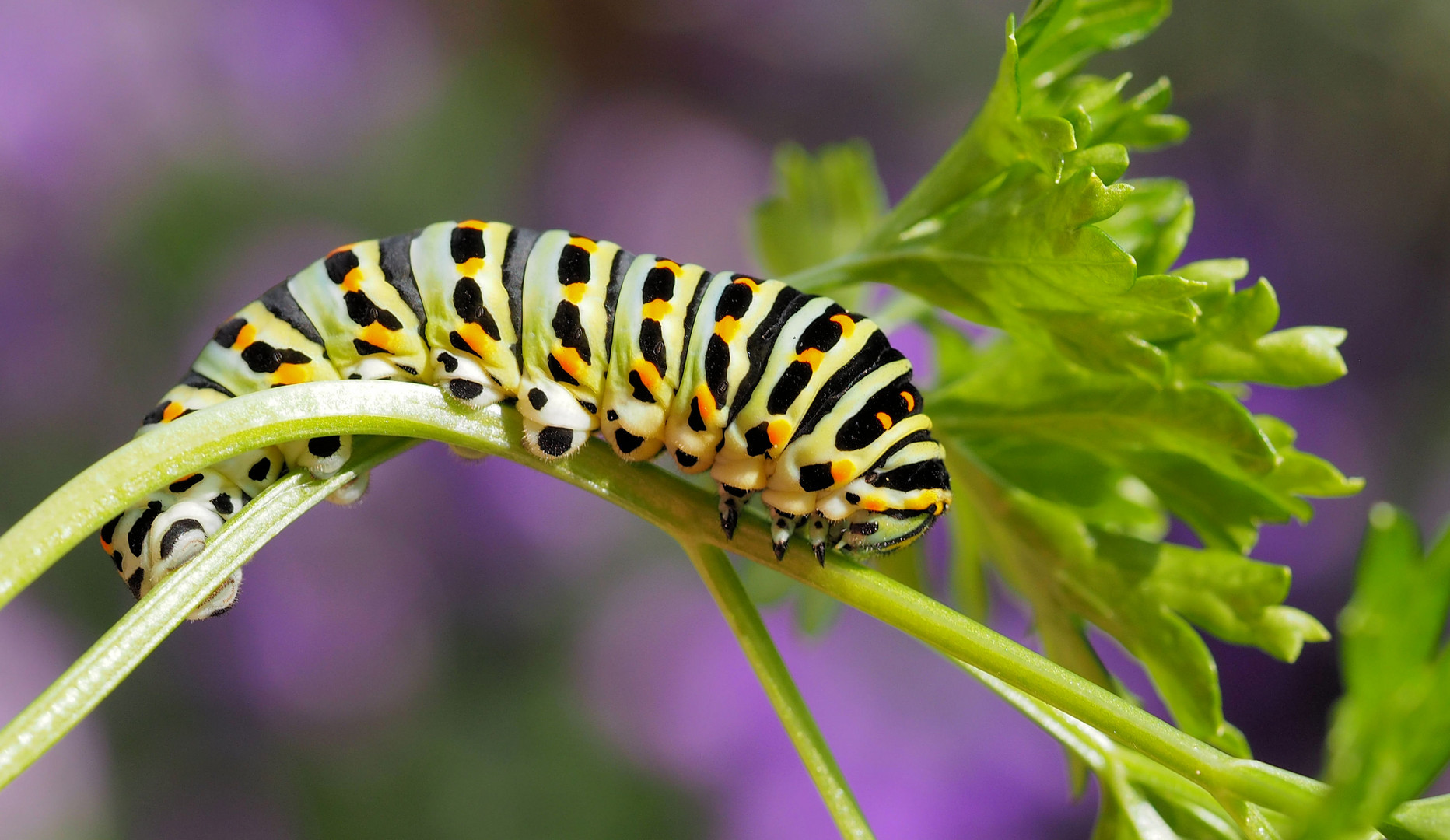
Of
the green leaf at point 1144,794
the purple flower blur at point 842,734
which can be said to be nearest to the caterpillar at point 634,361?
the green leaf at point 1144,794

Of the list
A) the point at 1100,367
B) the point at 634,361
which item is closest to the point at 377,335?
the point at 634,361

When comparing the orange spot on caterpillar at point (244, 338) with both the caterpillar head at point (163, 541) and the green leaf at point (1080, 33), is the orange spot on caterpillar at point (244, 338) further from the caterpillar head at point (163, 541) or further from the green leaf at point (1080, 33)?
the green leaf at point (1080, 33)

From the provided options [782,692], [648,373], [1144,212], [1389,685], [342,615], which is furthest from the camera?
[342,615]

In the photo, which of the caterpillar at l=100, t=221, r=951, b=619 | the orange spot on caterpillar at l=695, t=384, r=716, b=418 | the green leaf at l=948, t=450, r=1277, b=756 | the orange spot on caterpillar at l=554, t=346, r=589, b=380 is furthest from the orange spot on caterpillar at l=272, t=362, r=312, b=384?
the green leaf at l=948, t=450, r=1277, b=756

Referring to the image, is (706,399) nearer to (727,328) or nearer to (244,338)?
(727,328)

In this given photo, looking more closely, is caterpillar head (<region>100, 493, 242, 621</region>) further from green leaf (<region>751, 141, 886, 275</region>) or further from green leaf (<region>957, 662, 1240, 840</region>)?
green leaf (<region>751, 141, 886, 275</region>)
